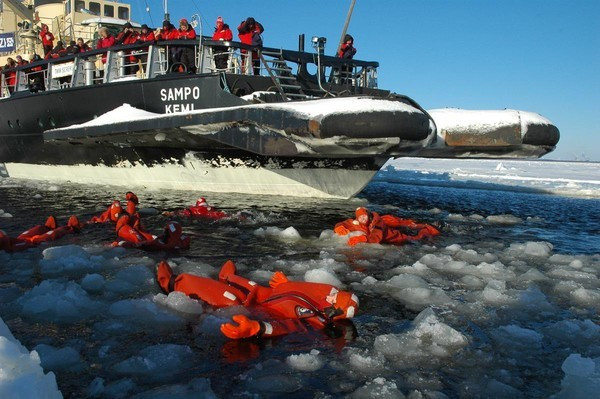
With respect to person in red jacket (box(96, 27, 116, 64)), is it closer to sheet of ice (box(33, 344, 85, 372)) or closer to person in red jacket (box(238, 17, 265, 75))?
person in red jacket (box(238, 17, 265, 75))

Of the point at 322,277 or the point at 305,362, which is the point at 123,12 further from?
the point at 305,362

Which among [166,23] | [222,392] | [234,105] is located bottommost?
[222,392]

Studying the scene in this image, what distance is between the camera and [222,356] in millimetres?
2770

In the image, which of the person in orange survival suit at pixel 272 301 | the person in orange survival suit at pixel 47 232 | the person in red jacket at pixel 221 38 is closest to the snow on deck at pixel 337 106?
the person in red jacket at pixel 221 38

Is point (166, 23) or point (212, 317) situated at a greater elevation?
point (166, 23)

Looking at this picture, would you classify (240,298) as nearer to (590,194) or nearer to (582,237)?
(582,237)

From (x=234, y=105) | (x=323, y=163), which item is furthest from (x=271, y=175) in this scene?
(x=234, y=105)

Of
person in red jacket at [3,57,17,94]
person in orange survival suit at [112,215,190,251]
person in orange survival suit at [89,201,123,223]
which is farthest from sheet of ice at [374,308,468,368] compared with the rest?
person in red jacket at [3,57,17,94]

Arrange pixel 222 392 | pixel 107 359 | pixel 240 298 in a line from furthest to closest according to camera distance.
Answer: pixel 240 298
pixel 107 359
pixel 222 392

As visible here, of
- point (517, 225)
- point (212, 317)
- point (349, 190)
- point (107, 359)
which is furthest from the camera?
point (349, 190)

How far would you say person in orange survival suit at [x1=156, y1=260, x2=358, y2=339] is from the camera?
3.02m

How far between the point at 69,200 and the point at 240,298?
614 cm

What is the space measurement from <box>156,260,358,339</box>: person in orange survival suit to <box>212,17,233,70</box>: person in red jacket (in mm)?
5201

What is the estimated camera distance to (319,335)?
123 inches
